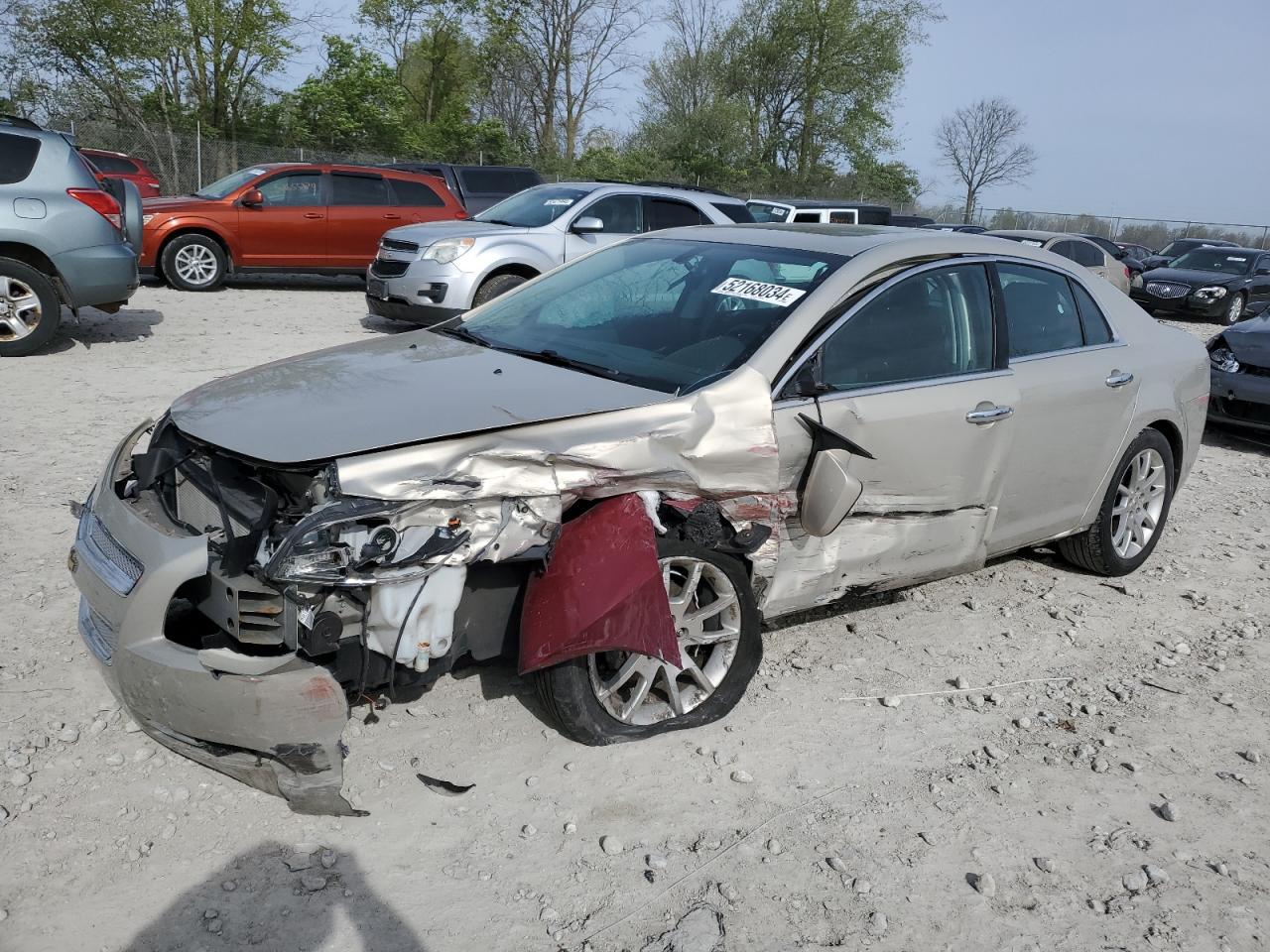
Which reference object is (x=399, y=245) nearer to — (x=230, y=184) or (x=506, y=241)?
(x=506, y=241)

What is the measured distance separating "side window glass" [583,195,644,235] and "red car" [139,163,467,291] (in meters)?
3.83

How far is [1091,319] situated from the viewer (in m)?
4.97

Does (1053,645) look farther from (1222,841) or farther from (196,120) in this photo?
(196,120)

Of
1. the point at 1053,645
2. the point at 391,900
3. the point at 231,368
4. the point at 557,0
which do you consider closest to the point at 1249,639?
the point at 1053,645

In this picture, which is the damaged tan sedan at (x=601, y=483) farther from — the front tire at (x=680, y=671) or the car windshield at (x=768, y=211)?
the car windshield at (x=768, y=211)

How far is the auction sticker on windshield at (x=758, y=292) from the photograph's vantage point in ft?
12.8

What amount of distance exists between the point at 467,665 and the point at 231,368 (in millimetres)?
6349

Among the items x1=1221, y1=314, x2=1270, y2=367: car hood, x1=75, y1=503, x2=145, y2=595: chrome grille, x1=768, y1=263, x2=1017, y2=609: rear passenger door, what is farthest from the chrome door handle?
x1=1221, y1=314, x2=1270, y2=367: car hood

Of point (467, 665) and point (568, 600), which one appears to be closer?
point (568, 600)

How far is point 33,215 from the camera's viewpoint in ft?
28.5

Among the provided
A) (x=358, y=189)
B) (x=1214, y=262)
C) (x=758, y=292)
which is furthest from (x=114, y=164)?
(x=1214, y=262)

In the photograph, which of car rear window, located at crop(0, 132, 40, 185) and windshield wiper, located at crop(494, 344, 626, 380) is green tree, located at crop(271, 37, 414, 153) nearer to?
car rear window, located at crop(0, 132, 40, 185)

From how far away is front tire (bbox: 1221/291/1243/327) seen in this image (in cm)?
1947

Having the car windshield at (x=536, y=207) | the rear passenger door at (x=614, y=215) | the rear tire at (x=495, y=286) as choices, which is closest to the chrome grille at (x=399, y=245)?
the rear tire at (x=495, y=286)
